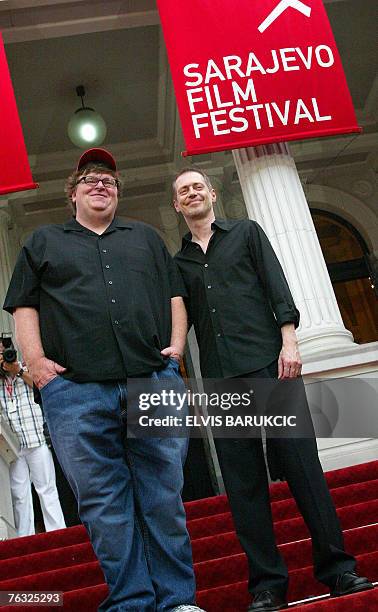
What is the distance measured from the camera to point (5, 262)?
10125 mm

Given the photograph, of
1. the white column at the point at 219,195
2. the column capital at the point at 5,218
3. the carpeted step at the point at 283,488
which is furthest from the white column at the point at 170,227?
the carpeted step at the point at 283,488

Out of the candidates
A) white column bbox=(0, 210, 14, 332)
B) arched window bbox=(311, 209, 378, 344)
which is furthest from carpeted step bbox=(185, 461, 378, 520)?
arched window bbox=(311, 209, 378, 344)

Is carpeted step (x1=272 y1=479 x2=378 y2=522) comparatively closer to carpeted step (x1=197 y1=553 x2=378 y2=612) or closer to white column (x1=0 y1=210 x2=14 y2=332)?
carpeted step (x1=197 y1=553 x2=378 y2=612)

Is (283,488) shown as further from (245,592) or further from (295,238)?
(295,238)

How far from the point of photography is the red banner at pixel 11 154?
562 cm

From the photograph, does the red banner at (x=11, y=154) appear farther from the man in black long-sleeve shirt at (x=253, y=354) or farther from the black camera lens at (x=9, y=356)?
the man in black long-sleeve shirt at (x=253, y=354)

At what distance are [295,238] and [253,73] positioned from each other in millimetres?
1450

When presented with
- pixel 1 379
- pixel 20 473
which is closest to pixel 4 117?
pixel 1 379

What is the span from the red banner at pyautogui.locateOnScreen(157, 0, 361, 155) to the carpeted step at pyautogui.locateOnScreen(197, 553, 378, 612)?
3.37 meters

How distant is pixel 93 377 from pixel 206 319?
627 millimetres

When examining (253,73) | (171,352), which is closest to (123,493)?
(171,352)

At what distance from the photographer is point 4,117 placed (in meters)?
5.81

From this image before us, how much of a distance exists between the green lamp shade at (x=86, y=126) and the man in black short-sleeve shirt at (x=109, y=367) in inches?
243

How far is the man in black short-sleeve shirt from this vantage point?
2.46m
